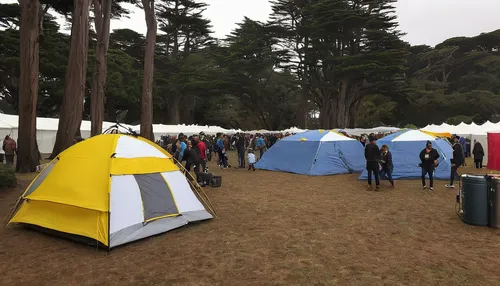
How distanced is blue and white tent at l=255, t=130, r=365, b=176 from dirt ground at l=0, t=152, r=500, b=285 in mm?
6009

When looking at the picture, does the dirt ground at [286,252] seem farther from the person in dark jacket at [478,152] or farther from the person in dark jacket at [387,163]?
the person in dark jacket at [478,152]

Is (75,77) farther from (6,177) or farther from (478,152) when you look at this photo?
(478,152)

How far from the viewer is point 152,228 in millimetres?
5594

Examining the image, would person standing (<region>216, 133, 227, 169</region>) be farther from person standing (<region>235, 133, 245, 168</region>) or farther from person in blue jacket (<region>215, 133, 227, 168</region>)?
person standing (<region>235, 133, 245, 168</region>)

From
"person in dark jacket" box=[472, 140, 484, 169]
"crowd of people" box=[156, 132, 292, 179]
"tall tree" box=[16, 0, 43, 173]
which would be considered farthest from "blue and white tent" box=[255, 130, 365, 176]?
"tall tree" box=[16, 0, 43, 173]

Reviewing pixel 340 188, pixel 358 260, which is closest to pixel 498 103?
pixel 340 188

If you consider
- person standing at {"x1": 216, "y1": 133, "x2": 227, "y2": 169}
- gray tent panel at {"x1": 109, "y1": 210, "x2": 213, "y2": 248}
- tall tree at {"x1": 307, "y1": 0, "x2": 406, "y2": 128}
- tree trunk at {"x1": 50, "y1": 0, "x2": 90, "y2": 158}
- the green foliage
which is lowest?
gray tent panel at {"x1": 109, "y1": 210, "x2": 213, "y2": 248}

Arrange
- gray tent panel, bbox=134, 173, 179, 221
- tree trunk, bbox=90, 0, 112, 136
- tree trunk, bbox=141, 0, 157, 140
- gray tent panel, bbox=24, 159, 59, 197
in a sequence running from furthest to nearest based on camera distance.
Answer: tree trunk, bbox=141, 0, 157, 140
tree trunk, bbox=90, 0, 112, 136
gray tent panel, bbox=24, 159, 59, 197
gray tent panel, bbox=134, 173, 179, 221

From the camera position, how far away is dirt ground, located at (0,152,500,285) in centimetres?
418

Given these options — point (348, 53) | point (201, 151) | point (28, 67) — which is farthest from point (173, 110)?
point (201, 151)

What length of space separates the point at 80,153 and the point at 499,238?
7339mm

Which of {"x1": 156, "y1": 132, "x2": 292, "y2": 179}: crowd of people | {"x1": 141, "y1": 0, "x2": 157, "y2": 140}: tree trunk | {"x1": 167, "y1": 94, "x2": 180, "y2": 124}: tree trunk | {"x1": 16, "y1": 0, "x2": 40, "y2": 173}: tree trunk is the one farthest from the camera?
{"x1": 167, "y1": 94, "x2": 180, "y2": 124}: tree trunk

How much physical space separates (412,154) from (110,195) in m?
10.8

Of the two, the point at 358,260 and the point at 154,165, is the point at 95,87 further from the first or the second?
the point at 358,260
